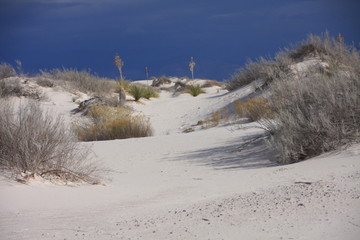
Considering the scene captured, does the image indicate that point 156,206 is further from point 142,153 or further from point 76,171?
point 142,153

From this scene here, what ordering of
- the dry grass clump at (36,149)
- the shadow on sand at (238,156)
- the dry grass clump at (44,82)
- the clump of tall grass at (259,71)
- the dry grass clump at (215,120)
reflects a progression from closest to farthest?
the dry grass clump at (36,149) < the shadow on sand at (238,156) < the dry grass clump at (215,120) < the clump of tall grass at (259,71) < the dry grass clump at (44,82)

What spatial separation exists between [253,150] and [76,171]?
354cm

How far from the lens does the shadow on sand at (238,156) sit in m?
7.47

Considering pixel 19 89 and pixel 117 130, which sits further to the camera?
pixel 19 89

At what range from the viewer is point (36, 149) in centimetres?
581

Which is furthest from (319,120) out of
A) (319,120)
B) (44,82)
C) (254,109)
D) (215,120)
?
(44,82)

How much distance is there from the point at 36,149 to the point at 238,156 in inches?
148

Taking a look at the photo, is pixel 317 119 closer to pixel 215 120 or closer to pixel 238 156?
pixel 238 156

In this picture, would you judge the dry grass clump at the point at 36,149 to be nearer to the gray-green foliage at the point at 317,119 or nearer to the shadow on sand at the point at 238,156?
the shadow on sand at the point at 238,156

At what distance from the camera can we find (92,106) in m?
18.6

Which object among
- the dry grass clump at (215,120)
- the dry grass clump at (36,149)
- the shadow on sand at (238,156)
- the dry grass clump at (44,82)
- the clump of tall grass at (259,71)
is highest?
the dry grass clump at (44,82)

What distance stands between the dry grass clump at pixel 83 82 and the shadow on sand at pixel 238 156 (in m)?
15.8

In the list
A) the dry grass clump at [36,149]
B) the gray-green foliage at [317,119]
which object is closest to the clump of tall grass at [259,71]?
the gray-green foliage at [317,119]

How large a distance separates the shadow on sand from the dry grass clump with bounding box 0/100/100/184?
234 centimetres
